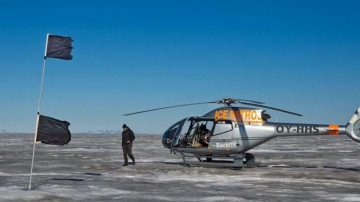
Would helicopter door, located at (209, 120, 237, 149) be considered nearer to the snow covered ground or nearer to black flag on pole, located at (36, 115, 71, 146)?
the snow covered ground

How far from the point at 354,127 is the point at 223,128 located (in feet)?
17.6

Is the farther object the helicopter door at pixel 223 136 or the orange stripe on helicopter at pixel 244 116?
the orange stripe on helicopter at pixel 244 116

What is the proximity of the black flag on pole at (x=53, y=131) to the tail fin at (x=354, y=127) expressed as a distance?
1154 cm

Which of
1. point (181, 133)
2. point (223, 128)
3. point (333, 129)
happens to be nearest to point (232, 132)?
point (223, 128)

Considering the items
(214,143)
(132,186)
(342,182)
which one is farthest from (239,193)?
(214,143)

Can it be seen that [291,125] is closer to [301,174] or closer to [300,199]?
[301,174]

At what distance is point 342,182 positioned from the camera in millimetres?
14852

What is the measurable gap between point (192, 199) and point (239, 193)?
1753 mm

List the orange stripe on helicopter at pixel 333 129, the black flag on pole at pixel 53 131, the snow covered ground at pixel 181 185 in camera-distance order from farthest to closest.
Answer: the orange stripe on helicopter at pixel 333 129 < the black flag on pole at pixel 53 131 < the snow covered ground at pixel 181 185

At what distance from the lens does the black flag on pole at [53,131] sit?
1227 centimetres

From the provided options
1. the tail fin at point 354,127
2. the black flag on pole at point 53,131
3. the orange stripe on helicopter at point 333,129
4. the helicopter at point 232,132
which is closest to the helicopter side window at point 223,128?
the helicopter at point 232,132

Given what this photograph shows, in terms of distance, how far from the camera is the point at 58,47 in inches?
497

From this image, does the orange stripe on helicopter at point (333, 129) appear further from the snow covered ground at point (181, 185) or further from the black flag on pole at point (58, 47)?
the black flag on pole at point (58, 47)

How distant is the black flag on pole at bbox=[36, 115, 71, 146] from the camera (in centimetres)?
1227
